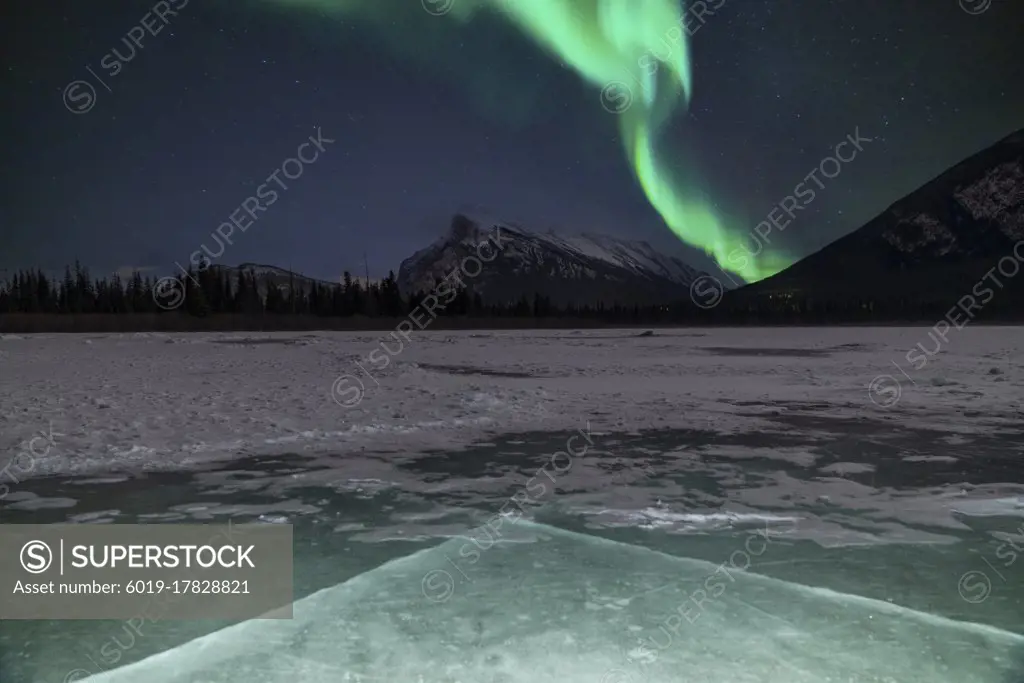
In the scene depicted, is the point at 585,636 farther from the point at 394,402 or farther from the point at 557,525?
the point at 394,402

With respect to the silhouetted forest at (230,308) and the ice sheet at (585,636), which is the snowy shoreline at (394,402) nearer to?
the ice sheet at (585,636)

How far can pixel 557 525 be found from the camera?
6160mm

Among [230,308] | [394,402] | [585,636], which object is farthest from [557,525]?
[230,308]

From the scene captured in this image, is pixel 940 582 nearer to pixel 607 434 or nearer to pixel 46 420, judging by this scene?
pixel 607 434

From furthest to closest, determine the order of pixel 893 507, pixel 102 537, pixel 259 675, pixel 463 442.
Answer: pixel 463 442
pixel 893 507
pixel 102 537
pixel 259 675

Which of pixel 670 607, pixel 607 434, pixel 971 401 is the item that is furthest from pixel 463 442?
pixel 971 401

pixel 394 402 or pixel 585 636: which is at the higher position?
pixel 394 402

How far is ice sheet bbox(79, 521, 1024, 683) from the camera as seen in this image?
3.48 meters

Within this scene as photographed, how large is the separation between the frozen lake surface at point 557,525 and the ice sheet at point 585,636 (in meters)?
0.02

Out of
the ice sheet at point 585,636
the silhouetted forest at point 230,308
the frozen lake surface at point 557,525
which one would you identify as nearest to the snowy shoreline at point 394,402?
the frozen lake surface at point 557,525

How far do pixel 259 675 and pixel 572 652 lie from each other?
153 cm

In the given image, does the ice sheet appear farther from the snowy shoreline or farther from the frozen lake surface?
the snowy shoreline

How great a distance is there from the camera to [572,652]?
3668 mm

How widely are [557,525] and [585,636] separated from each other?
7.53 feet
